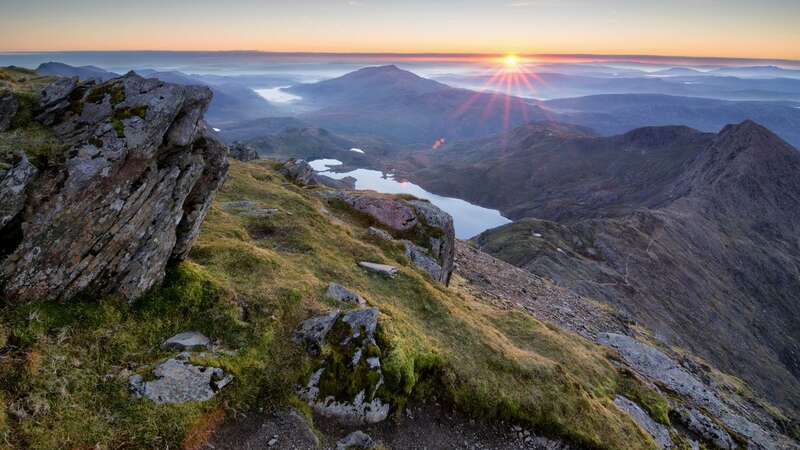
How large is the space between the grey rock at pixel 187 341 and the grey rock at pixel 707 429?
34387 millimetres

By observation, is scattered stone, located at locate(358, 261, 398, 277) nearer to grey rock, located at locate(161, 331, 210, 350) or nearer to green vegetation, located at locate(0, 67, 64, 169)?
grey rock, located at locate(161, 331, 210, 350)

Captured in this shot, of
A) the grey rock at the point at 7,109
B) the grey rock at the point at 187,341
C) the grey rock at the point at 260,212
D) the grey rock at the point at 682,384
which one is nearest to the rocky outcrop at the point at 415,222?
the grey rock at the point at 260,212

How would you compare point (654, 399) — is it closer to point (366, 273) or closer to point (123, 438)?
point (366, 273)

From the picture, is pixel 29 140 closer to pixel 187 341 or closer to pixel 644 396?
pixel 187 341

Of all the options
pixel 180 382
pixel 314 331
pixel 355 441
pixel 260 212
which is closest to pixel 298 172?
pixel 260 212

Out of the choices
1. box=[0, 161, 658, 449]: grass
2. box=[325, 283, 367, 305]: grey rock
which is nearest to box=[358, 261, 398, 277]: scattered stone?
box=[0, 161, 658, 449]: grass

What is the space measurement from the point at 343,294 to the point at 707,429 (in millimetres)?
29838

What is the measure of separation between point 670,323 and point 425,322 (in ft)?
452

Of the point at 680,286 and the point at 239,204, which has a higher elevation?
the point at 239,204

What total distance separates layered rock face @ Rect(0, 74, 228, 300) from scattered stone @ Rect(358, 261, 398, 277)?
12.5 meters

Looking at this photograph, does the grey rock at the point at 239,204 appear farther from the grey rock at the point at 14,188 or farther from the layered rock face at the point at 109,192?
the grey rock at the point at 14,188

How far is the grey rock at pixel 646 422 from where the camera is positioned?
2641cm

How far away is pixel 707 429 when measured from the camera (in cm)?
3075

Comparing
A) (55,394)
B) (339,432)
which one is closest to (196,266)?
(55,394)
